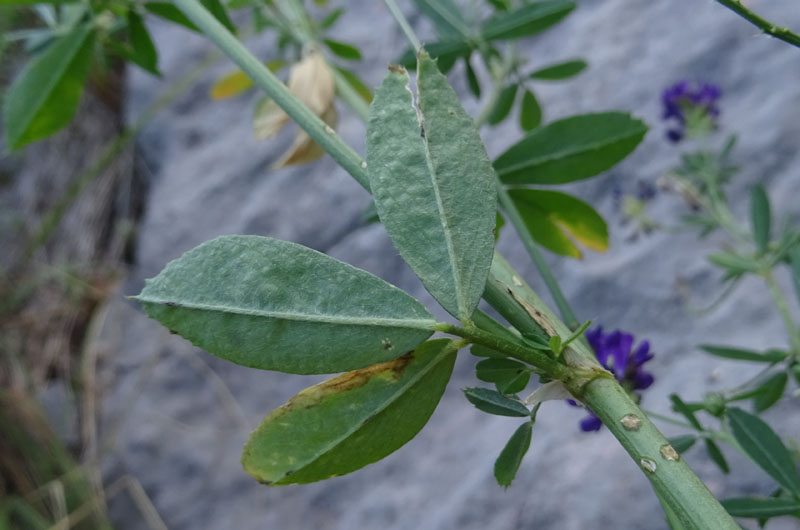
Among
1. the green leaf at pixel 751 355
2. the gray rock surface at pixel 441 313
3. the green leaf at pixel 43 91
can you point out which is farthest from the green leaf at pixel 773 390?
the green leaf at pixel 43 91

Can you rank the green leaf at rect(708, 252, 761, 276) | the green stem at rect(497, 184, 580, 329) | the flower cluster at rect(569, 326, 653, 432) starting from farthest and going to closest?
1. the green leaf at rect(708, 252, 761, 276)
2. the flower cluster at rect(569, 326, 653, 432)
3. the green stem at rect(497, 184, 580, 329)

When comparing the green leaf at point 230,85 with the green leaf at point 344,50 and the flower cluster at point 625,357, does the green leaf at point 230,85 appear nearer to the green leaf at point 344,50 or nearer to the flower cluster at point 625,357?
the green leaf at point 344,50

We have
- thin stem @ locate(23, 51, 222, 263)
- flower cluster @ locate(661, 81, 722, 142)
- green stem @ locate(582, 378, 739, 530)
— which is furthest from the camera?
thin stem @ locate(23, 51, 222, 263)

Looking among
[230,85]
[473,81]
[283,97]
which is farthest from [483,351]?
[230,85]

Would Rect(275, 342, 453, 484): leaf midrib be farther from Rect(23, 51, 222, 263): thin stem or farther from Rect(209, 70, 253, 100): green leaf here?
Rect(23, 51, 222, 263): thin stem

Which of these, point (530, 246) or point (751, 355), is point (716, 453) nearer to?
point (751, 355)

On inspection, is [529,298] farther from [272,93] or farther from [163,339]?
[163,339]

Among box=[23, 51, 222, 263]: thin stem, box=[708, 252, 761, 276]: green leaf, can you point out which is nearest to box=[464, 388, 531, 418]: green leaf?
box=[708, 252, 761, 276]: green leaf
